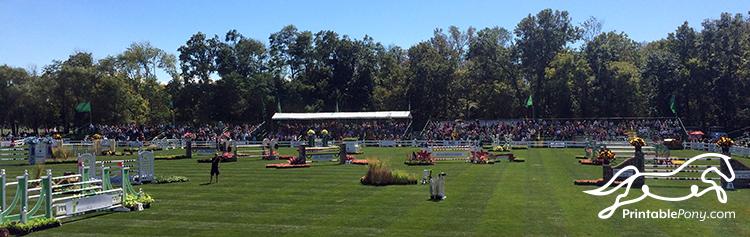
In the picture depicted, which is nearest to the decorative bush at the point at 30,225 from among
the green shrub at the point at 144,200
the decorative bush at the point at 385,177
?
the green shrub at the point at 144,200

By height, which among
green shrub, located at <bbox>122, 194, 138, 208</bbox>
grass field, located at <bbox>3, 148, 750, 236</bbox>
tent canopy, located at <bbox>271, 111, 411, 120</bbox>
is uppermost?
tent canopy, located at <bbox>271, 111, 411, 120</bbox>

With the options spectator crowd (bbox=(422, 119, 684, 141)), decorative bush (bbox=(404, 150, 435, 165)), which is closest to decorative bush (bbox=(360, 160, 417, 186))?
decorative bush (bbox=(404, 150, 435, 165))

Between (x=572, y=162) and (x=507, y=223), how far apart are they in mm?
23329

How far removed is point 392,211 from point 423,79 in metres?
65.2

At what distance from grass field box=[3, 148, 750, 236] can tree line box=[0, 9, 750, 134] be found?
51.0 meters

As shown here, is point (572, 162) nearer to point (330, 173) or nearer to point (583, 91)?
point (330, 173)

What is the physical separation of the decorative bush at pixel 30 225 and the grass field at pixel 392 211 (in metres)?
0.42

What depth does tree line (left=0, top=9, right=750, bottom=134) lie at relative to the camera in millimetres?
74250

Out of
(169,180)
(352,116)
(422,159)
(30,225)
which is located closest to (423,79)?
(352,116)

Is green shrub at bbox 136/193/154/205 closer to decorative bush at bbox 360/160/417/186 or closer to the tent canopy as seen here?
decorative bush at bbox 360/160/417/186

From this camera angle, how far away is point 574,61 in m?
78.8

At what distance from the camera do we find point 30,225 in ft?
55.3

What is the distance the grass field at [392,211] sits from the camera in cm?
1639

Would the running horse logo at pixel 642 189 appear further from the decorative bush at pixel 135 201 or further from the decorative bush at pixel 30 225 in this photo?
the decorative bush at pixel 30 225
